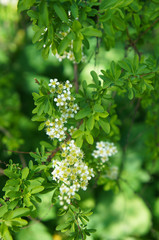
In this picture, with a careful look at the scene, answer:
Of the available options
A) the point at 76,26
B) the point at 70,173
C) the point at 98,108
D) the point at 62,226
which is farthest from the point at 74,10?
the point at 62,226

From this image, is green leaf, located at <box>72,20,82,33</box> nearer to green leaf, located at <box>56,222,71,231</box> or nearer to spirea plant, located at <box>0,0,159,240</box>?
spirea plant, located at <box>0,0,159,240</box>

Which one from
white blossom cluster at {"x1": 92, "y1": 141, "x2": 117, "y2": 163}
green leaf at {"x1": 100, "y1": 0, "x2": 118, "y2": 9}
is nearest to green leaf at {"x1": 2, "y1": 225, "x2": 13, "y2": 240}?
white blossom cluster at {"x1": 92, "y1": 141, "x2": 117, "y2": 163}

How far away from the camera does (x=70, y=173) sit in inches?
33.6

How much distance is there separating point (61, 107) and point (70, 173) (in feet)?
0.78

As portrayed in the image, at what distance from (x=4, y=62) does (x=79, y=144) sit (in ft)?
6.44

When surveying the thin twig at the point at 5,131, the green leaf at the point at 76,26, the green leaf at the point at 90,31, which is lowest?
the green leaf at the point at 90,31

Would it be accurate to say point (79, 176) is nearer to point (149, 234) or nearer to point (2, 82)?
point (2, 82)

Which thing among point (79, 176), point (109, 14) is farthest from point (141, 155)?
point (109, 14)

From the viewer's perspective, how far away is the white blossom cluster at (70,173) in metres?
0.84

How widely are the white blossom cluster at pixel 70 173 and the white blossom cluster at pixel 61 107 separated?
0.07 m

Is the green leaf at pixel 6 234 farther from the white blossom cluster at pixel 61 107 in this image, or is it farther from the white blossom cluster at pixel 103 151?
the white blossom cluster at pixel 103 151

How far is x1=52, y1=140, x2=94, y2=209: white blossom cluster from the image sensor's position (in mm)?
839

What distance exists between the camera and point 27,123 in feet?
7.61

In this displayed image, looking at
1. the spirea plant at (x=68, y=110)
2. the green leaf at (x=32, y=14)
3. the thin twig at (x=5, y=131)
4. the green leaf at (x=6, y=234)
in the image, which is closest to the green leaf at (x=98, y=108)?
the spirea plant at (x=68, y=110)
